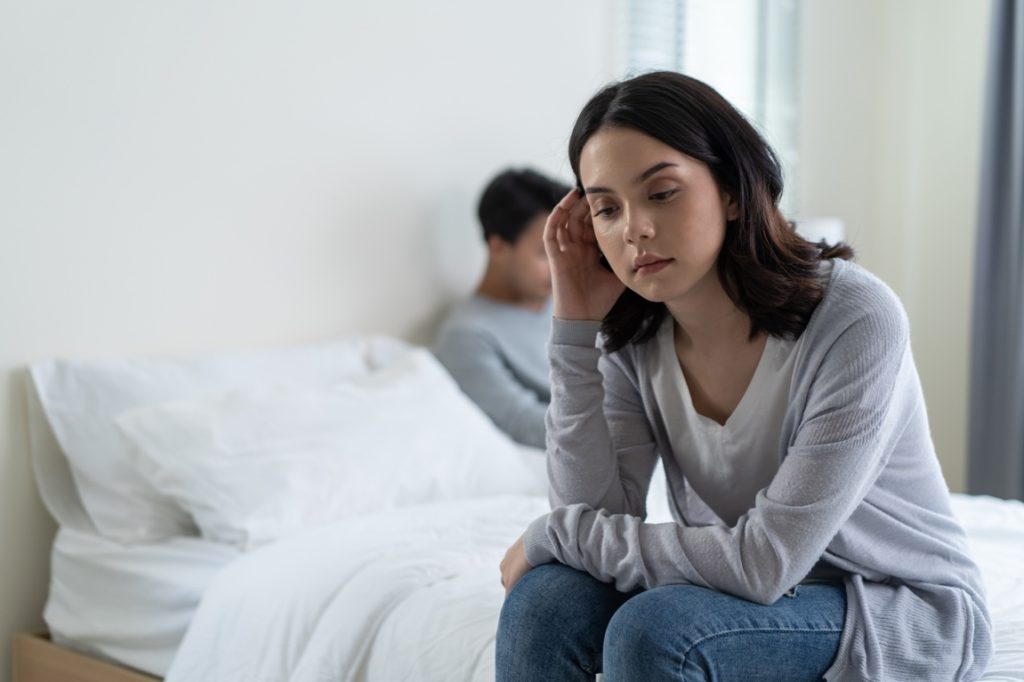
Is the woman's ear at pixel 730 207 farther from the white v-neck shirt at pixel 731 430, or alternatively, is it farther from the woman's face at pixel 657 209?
the white v-neck shirt at pixel 731 430

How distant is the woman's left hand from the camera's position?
4.53ft

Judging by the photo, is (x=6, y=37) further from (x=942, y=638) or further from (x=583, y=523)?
(x=942, y=638)

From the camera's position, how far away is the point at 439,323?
297 centimetres

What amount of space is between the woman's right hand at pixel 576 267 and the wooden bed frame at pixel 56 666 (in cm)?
100

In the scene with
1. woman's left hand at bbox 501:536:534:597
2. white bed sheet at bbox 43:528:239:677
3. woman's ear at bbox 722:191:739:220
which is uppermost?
woman's ear at bbox 722:191:739:220

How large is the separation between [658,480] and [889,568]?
41.1 inches

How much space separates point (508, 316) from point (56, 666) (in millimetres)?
1315

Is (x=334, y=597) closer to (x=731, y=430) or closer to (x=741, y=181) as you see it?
(x=731, y=430)

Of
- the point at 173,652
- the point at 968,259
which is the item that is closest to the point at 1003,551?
the point at 173,652

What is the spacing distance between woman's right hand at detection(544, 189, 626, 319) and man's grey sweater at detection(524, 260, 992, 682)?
8.0 inches

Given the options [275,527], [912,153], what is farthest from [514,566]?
[912,153]

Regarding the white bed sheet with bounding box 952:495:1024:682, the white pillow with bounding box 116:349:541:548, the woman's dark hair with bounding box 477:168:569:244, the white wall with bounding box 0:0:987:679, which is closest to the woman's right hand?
the white bed sheet with bounding box 952:495:1024:682

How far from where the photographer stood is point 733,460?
1393 mm

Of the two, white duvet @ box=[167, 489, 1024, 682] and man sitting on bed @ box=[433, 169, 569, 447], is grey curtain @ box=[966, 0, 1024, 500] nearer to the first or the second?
man sitting on bed @ box=[433, 169, 569, 447]
